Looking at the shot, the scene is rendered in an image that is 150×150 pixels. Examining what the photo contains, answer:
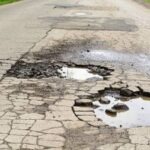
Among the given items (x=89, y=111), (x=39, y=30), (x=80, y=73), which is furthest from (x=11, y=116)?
(x=39, y=30)

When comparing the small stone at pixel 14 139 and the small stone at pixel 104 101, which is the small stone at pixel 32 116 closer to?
the small stone at pixel 14 139

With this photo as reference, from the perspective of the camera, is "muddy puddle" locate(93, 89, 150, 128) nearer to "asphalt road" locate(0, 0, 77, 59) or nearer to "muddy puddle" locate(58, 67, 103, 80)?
"muddy puddle" locate(58, 67, 103, 80)

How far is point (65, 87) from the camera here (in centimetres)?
841

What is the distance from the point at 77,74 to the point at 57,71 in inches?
17.6

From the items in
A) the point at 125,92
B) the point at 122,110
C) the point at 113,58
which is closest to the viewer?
the point at 122,110

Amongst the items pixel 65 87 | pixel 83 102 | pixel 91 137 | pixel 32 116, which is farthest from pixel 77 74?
pixel 91 137

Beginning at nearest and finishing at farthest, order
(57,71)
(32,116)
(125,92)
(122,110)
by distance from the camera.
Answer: (32,116), (122,110), (125,92), (57,71)

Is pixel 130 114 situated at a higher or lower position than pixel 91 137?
lower

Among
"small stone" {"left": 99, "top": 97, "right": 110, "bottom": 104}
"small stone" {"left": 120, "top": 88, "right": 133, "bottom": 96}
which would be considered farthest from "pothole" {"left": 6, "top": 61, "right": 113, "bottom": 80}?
"small stone" {"left": 99, "top": 97, "right": 110, "bottom": 104}

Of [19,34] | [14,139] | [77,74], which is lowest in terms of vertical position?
[19,34]

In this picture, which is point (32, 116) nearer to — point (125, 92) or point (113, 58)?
point (125, 92)

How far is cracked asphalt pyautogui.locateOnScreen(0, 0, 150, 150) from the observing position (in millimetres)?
5852

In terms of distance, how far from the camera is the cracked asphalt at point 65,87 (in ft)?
19.2

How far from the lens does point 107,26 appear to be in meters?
18.4
